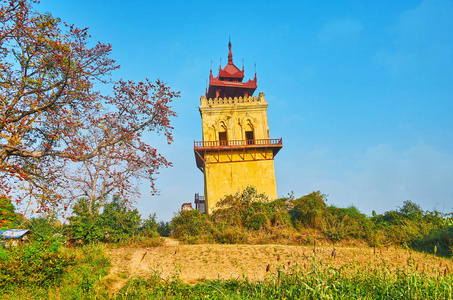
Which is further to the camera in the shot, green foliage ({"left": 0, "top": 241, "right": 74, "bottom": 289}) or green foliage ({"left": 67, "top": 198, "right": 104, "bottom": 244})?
green foliage ({"left": 67, "top": 198, "right": 104, "bottom": 244})

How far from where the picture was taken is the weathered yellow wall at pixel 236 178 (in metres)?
21.3

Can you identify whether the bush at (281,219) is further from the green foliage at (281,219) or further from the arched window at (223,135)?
the arched window at (223,135)

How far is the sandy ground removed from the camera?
889 centimetres

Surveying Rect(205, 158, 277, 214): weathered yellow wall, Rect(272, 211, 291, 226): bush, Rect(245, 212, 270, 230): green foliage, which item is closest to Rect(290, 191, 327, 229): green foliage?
Rect(272, 211, 291, 226): bush

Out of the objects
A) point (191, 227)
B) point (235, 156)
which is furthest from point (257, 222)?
point (235, 156)

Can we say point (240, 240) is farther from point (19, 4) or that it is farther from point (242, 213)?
point (19, 4)

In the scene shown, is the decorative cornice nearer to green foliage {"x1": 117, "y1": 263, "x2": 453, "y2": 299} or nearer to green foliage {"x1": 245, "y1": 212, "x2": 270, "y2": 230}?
green foliage {"x1": 245, "y1": 212, "x2": 270, "y2": 230}

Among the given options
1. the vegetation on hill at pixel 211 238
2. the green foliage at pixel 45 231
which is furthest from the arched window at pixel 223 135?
the green foliage at pixel 45 231

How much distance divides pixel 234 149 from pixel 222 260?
498 inches

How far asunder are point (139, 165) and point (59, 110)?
87.0 inches

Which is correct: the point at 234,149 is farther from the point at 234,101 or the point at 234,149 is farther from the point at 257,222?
the point at 257,222

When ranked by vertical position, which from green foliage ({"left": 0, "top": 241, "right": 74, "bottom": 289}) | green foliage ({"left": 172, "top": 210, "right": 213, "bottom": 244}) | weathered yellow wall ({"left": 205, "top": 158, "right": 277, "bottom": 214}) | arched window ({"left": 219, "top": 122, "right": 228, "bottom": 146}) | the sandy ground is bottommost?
the sandy ground

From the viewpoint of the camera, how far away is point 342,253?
441 inches

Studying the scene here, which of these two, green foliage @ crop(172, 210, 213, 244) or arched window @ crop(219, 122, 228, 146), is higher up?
arched window @ crop(219, 122, 228, 146)
